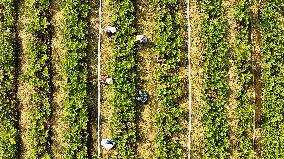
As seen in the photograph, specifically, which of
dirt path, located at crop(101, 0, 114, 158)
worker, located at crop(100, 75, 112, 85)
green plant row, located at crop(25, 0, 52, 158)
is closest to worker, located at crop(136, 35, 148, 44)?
dirt path, located at crop(101, 0, 114, 158)

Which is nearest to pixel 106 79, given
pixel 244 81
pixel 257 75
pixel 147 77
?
pixel 147 77

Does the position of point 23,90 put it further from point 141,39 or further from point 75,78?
point 141,39

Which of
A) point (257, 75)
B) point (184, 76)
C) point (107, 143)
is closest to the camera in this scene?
point (107, 143)

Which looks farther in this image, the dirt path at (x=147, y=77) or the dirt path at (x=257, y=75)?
the dirt path at (x=257, y=75)

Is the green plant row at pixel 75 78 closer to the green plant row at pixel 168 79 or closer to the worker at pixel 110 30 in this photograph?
the worker at pixel 110 30

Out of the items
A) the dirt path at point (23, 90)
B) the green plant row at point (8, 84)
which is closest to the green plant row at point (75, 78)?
the dirt path at point (23, 90)

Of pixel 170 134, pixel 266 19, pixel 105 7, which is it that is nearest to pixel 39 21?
pixel 105 7
